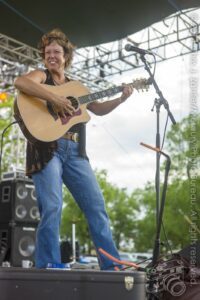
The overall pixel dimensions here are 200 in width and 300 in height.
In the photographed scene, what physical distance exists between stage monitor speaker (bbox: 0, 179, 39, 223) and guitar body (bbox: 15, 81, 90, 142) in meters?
3.68

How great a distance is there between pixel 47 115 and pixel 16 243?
380 centimetres

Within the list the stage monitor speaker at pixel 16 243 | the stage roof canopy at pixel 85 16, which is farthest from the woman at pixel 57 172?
the stage roof canopy at pixel 85 16

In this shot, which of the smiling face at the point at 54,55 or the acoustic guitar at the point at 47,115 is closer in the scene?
the acoustic guitar at the point at 47,115

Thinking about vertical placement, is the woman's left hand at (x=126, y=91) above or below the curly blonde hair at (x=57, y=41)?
below

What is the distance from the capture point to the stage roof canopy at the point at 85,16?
6645 millimetres

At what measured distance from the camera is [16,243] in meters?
6.29

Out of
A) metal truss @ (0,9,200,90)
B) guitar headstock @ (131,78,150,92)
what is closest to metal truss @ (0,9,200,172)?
metal truss @ (0,9,200,90)

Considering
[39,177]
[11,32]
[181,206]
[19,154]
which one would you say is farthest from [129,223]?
[39,177]

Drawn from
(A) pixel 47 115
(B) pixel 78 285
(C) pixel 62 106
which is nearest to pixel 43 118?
(A) pixel 47 115

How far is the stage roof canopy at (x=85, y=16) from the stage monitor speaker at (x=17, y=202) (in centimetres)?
273

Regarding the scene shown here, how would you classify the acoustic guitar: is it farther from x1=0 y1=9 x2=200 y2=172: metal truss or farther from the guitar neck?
x1=0 y1=9 x2=200 y2=172: metal truss

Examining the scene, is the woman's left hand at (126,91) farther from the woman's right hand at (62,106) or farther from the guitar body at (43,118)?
the woman's right hand at (62,106)

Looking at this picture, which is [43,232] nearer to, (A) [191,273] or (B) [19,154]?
(A) [191,273]

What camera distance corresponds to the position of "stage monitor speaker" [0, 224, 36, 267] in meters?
6.23
